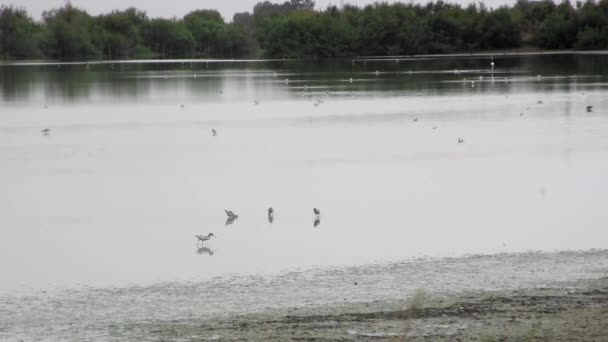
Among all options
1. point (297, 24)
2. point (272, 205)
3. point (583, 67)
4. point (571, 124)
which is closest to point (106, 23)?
point (297, 24)

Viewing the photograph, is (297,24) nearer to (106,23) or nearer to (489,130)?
(106,23)

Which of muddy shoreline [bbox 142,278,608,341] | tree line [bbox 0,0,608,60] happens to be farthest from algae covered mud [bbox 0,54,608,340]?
tree line [bbox 0,0,608,60]

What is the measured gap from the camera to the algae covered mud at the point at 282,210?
10141 mm

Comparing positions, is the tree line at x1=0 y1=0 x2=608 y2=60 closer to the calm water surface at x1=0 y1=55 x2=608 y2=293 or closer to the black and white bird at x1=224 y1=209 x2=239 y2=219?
the calm water surface at x1=0 y1=55 x2=608 y2=293

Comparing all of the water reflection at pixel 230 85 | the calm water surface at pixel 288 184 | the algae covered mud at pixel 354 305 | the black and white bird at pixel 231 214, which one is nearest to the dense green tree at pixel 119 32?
the water reflection at pixel 230 85

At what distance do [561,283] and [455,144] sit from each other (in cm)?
1356

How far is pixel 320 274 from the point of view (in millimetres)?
10914

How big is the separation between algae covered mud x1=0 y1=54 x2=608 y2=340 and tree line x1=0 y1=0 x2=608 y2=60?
2857 inches

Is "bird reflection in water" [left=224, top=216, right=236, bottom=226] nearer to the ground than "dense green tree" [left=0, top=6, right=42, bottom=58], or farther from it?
nearer to the ground

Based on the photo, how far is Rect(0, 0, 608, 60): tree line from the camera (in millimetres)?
103875

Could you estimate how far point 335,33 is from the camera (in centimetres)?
10625

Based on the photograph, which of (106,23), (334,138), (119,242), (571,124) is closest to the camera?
(119,242)

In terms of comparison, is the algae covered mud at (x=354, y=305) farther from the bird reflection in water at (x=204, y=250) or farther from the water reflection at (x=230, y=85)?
the water reflection at (x=230, y=85)

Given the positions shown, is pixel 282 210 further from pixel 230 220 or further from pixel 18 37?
pixel 18 37
